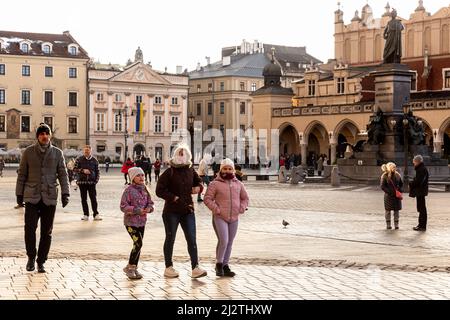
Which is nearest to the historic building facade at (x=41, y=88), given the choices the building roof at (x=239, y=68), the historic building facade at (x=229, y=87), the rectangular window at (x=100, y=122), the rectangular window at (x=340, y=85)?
the rectangular window at (x=100, y=122)

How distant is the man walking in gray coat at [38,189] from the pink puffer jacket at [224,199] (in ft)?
6.47

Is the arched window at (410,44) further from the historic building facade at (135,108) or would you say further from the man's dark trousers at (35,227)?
the man's dark trousers at (35,227)

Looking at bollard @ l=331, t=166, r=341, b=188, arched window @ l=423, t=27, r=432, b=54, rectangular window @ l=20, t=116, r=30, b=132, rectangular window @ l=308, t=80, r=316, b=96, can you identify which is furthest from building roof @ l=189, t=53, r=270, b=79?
bollard @ l=331, t=166, r=341, b=188

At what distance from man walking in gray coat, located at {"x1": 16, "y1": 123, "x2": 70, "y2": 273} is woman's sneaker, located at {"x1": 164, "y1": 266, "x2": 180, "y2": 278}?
5.65 ft

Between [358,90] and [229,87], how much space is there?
34.2m

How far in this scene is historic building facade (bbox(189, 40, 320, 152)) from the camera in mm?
109375

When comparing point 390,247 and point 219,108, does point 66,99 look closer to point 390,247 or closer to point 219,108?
point 219,108

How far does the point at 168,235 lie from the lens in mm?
11656

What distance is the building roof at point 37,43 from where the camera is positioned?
9600 cm

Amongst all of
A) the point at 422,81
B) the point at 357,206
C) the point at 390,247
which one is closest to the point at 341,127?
the point at 422,81

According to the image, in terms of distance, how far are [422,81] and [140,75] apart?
127 feet

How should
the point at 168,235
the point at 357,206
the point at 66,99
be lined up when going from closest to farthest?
the point at 168,235 < the point at 357,206 < the point at 66,99

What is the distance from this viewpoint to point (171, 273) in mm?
11312

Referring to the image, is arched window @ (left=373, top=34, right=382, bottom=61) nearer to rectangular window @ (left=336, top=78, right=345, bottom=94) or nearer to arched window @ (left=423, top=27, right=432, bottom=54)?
rectangular window @ (left=336, top=78, right=345, bottom=94)
